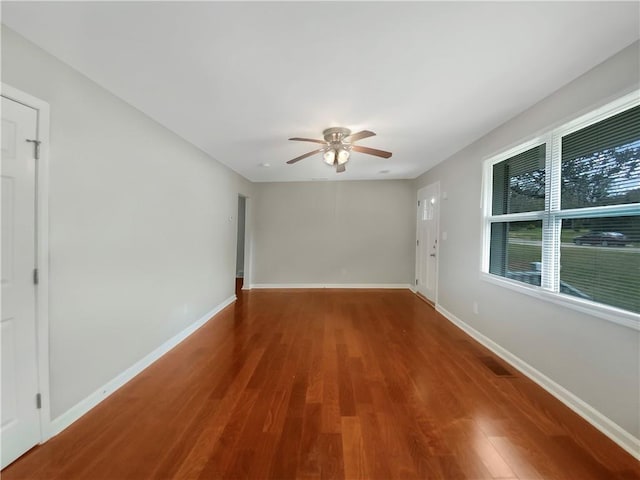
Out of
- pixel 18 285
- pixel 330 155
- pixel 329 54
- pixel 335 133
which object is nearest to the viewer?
pixel 18 285

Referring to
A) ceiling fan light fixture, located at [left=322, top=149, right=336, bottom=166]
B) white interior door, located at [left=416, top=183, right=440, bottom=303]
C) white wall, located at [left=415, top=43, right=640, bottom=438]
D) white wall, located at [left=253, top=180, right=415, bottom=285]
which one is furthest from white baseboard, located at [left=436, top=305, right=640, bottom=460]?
white wall, located at [left=253, top=180, right=415, bottom=285]

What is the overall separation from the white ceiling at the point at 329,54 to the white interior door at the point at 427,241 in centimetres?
214

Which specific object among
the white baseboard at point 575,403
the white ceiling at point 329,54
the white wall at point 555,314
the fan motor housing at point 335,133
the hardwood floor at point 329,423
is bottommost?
the hardwood floor at point 329,423

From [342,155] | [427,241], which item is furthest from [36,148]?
[427,241]

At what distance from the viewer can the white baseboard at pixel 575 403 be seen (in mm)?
1486

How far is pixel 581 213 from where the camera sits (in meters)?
1.86

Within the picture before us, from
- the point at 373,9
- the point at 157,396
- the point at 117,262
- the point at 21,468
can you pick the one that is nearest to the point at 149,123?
the point at 117,262

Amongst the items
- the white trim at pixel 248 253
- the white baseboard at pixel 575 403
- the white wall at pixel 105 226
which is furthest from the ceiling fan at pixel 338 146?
the white trim at pixel 248 253

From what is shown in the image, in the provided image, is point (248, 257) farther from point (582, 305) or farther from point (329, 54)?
point (582, 305)

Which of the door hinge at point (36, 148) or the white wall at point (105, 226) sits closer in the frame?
the door hinge at point (36, 148)

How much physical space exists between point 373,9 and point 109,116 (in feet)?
6.85

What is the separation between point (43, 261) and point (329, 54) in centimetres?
220

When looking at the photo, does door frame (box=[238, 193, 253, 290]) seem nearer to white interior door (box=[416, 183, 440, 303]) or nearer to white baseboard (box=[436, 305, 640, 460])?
white interior door (box=[416, 183, 440, 303])

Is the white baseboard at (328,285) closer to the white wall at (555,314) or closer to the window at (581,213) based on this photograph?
the white wall at (555,314)
